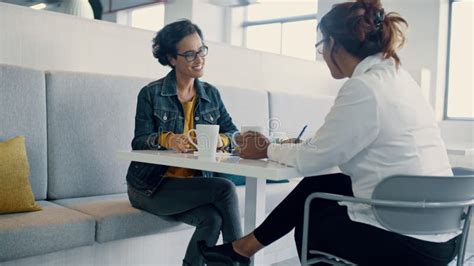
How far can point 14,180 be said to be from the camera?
172 cm

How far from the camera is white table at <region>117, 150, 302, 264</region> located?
4.00ft

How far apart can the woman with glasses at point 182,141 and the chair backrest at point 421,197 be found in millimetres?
683

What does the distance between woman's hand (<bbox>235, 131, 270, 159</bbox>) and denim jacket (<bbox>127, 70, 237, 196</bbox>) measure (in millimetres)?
374

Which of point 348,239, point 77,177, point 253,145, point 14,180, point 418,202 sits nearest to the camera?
point 418,202

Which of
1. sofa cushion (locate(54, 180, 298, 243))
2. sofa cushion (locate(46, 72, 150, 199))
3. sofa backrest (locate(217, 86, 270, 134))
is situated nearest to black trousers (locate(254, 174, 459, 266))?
sofa cushion (locate(54, 180, 298, 243))

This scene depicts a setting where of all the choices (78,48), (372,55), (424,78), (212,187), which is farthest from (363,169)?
(424,78)

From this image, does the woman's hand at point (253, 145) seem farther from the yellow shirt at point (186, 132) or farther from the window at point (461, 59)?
the window at point (461, 59)

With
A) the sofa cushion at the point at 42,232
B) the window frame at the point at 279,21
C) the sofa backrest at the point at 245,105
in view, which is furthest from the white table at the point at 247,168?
the window frame at the point at 279,21

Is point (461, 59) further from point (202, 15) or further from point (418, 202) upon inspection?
point (418, 202)

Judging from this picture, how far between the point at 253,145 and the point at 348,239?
394 millimetres

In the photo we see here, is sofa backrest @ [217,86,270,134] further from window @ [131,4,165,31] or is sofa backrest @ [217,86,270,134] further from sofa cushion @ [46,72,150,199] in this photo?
window @ [131,4,165,31]

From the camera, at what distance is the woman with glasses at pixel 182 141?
173cm

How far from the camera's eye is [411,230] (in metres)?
1.20

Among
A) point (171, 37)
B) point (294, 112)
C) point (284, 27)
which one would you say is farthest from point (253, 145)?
point (284, 27)
